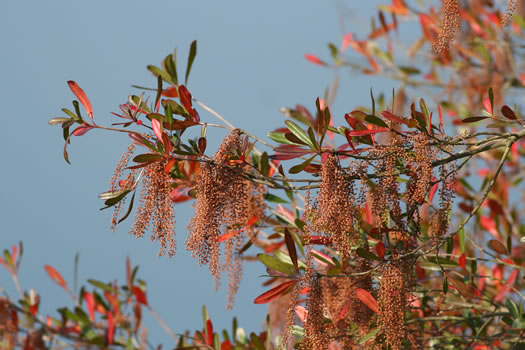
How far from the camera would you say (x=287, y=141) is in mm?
1660

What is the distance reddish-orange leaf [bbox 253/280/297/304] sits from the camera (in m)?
1.68

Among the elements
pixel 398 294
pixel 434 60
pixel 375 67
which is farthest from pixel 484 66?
pixel 398 294

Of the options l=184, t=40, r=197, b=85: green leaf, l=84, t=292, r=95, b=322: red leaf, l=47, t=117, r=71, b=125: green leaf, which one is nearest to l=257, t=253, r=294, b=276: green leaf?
l=184, t=40, r=197, b=85: green leaf

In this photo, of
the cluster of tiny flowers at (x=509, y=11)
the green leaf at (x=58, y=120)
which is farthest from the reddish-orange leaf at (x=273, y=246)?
the cluster of tiny flowers at (x=509, y=11)

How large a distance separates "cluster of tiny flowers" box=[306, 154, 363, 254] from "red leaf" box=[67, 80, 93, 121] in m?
0.75

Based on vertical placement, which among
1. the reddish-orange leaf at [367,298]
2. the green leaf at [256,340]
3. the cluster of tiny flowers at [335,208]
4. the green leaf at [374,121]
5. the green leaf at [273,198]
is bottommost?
the green leaf at [256,340]

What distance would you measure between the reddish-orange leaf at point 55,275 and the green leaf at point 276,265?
3.21 ft

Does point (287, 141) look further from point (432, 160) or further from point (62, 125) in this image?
point (62, 125)

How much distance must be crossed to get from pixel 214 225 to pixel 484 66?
297 centimetres

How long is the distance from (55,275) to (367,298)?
133 centimetres

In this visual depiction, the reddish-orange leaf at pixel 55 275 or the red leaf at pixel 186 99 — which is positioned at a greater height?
the red leaf at pixel 186 99

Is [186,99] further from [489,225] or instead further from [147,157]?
[489,225]

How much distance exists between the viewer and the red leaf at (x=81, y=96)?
171 centimetres

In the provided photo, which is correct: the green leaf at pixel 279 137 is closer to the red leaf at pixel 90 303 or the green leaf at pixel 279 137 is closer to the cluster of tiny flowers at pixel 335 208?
the cluster of tiny flowers at pixel 335 208
